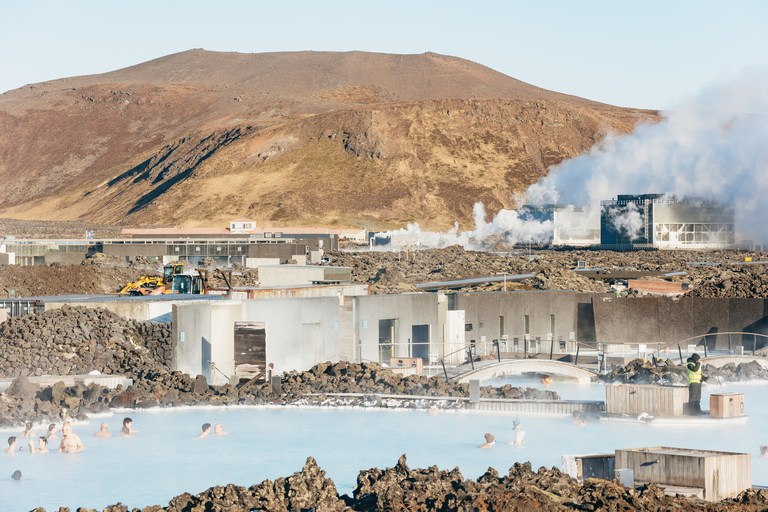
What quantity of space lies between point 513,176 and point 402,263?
252 feet

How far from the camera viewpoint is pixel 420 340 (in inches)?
1169

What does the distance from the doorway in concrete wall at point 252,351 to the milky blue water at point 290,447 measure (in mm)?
2645

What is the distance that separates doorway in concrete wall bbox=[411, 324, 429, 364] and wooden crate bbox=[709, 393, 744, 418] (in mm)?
11707

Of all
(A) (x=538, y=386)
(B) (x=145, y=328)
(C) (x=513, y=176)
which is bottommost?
(A) (x=538, y=386)

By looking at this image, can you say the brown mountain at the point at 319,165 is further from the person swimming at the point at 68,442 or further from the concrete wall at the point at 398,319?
the person swimming at the point at 68,442

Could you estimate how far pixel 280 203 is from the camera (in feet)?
422

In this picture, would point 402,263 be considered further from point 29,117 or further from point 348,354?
point 29,117

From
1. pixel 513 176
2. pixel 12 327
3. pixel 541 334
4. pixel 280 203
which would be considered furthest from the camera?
pixel 513 176

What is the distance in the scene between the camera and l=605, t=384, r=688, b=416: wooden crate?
18.0 meters

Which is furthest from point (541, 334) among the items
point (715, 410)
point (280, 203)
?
point (280, 203)

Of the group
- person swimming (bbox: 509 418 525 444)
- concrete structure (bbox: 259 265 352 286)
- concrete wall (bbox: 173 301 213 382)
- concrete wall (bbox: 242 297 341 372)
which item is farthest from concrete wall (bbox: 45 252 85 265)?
person swimming (bbox: 509 418 525 444)

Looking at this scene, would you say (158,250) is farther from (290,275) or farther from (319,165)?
(319,165)

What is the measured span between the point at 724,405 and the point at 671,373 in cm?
749

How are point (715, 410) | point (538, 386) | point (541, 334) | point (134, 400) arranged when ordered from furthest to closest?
point (541, 334) → point (538, 386) → point (134, 400) → point (715, 410)
